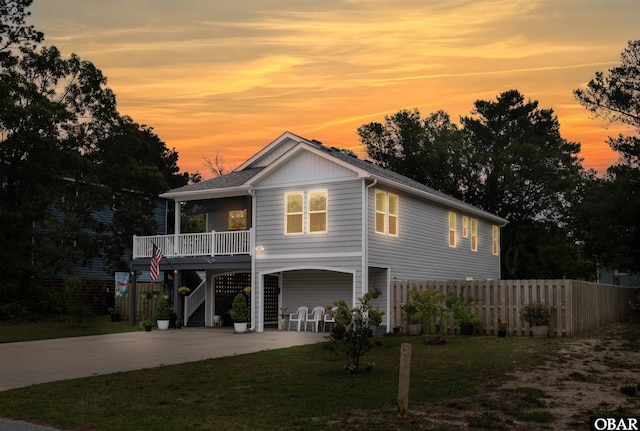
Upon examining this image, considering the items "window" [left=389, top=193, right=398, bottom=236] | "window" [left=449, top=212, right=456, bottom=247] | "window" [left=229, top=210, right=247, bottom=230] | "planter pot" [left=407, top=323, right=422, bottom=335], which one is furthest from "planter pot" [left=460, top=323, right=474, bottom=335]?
"window" [left=229, top=210, right=247, bottom=230]

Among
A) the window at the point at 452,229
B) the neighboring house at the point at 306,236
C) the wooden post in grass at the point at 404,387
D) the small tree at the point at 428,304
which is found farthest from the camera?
the window at the point at 452,229

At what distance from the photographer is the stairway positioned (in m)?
31.8

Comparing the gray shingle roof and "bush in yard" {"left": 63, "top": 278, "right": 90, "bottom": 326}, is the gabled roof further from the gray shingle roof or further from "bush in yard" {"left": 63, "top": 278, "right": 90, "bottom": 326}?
"bush in yard" {"left": 63, "top": 278, "right": 90, "bottom": 326}

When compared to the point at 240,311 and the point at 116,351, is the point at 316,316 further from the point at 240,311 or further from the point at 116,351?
the point at 116,351

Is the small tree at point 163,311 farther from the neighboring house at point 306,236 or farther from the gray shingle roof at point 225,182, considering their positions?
the gray shingle roof at point 225,182

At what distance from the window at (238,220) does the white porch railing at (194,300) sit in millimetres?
2794

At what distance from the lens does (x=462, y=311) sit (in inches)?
875

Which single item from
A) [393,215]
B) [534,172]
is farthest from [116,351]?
[534,172]

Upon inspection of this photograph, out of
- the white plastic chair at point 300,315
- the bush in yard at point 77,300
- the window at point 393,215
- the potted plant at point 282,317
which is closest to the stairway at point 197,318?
the potted plant at point 282,317

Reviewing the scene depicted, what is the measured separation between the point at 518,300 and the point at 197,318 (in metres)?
15.2

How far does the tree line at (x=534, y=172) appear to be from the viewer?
131ft

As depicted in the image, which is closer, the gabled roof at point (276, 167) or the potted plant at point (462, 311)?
the potted plant at point (462, 311)

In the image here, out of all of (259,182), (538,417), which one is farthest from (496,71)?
(538,417)

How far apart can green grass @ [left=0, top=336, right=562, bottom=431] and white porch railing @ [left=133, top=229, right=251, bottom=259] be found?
442 inches
